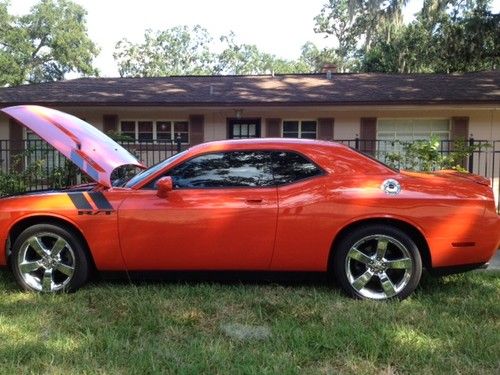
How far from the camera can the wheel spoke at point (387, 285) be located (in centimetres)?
464

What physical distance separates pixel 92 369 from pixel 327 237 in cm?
230

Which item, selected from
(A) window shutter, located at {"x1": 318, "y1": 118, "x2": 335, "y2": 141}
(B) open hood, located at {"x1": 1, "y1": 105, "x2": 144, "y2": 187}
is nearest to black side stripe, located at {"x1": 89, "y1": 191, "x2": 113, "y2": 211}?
(B) open hood, located at {"x1": 1, "y1": 105, "x2": 144, "y2": 187}

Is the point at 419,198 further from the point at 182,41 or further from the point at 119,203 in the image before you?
the point at 182,41

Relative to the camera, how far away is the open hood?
4988mm

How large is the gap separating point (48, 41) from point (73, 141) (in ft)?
143

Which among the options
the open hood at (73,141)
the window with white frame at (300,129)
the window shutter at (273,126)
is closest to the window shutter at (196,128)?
the window shutter at (273,126)

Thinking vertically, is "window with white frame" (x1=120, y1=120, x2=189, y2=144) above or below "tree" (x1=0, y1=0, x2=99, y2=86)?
below

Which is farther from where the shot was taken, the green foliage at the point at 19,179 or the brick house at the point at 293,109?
the brick house at the point at 293,109

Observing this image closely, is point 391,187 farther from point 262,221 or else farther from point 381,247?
point 262,221

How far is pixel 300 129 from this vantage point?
1387 centimetres

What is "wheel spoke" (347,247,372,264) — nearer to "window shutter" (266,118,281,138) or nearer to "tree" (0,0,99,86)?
"window shutter" (266,118,281,138)

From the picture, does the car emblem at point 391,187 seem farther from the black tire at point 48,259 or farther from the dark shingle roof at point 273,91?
the dark shingle roof at point 273,91

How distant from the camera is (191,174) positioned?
4914 mm

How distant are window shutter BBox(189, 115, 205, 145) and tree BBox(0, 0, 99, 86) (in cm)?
3244
